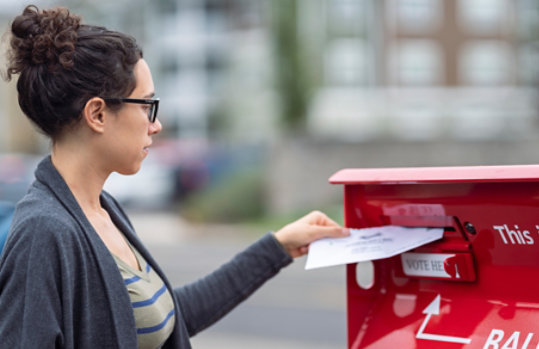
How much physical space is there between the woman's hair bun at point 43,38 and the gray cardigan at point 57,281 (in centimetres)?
24

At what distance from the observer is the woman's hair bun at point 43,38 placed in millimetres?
1474

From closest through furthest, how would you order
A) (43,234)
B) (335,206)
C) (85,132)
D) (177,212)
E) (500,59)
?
(43,234), (85,132), (335,206), (177,212), (500,59)

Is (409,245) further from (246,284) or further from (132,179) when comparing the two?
(132,179)

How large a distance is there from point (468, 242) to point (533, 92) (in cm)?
2475

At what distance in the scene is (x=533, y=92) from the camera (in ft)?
80.8

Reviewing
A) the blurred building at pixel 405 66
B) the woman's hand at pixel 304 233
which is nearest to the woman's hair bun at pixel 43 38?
the woman's hand at pixel 304 233

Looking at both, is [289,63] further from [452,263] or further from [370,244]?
[452,263]

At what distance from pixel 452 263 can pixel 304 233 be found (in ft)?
1.57

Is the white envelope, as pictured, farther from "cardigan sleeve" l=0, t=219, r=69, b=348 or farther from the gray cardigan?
"cardigan sleeve" l=0, t=219, r=69, b=348

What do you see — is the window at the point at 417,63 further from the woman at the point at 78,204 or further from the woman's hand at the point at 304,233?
the woman at the point at 78,204

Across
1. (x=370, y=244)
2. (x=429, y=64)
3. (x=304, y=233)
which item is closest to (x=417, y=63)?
(x=429, y=64)

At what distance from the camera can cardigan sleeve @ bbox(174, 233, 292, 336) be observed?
2.04 m

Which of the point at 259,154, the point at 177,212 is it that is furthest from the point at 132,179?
the point at 259,154

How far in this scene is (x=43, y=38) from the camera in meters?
1.47
